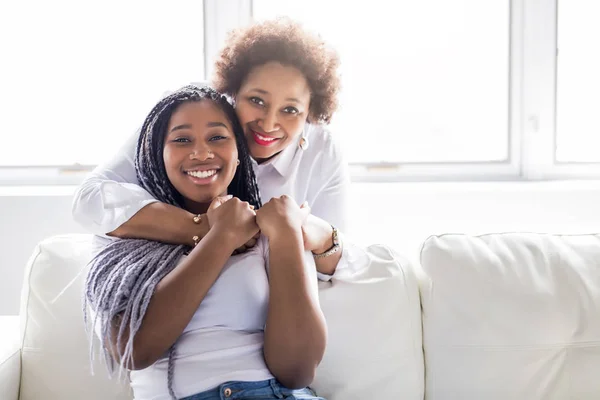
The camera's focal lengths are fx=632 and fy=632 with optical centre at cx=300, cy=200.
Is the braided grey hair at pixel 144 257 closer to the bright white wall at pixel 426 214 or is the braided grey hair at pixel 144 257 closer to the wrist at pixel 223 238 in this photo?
the wrist at pixel 223 238

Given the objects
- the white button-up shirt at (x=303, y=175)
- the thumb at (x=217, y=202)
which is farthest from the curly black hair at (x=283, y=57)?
the thumb at (x=217, y=202)

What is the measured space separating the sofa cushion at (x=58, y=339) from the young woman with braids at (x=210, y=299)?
0.20 meters

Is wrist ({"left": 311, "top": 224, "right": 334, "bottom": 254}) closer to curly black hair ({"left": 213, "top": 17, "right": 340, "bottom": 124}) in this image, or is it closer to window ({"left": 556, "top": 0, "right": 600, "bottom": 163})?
curly black hair ({"left": 213, "top": 17, "right": 340, "bottom": 124})

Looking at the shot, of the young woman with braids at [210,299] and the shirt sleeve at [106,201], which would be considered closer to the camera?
the young woman with braids at [210,299]

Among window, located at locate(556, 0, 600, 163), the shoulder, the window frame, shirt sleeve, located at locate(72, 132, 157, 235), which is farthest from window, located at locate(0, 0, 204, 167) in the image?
window, located at locate(556, 0, 600, 163)

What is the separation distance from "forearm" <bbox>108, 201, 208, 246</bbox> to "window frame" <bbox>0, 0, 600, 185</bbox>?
3.59ft

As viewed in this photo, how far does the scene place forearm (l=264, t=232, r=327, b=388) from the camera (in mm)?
1217

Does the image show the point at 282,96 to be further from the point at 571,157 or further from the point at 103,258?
the point at 571,157

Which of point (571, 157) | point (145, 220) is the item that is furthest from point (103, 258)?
point (571, 157)

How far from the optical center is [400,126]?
239 centimetres

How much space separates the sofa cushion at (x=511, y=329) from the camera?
148 centimetres

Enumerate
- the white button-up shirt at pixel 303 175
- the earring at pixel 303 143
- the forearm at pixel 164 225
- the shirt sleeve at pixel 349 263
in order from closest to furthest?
1. the forearm at pixel 164 225
2. the white button-up shirt at pixel 303 175
3. the shirt sleeve at pixel 349 263
4. the earring at pixel 303 143

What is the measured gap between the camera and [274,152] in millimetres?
1537

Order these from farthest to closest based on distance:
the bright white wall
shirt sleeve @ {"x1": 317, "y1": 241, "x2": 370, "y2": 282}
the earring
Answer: the bright white wall < the earring < shirt sleeve @ {"x1": 317, "y1": 241, "x2": 370, "y2": 282}
